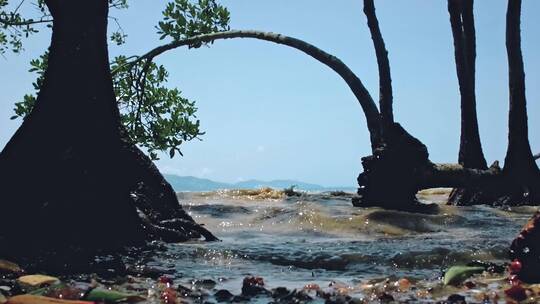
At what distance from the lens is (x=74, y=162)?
7.96 metres

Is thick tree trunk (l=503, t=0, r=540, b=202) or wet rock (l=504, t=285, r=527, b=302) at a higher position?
thick tree trunk (l=503, t=0, r=540, b=202)

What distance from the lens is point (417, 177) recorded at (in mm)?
15555

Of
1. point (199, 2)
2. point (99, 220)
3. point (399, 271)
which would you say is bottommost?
point (399, 271)

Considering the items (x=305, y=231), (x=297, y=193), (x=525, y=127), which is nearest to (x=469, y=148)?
(x=525, y=127)

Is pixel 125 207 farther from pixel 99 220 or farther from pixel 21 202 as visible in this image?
pixel 21 202

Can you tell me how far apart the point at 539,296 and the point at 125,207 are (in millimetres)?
5358

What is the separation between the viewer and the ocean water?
22.8ft

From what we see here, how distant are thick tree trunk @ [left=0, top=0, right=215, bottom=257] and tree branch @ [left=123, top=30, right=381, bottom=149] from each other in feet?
31.4

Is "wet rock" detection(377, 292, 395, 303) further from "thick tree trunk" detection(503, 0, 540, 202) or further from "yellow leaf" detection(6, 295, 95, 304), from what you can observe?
"thick tree trunk" detection(503, 0, 540, 202)

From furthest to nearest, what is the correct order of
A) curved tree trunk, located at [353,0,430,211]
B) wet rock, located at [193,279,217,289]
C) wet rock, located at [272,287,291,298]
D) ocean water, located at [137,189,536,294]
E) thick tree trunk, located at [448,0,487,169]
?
1. thick tree trunk, located at [448,0,487,169]
2. curved tree trunk, located at [353,0,430,211]
3. ocean water, located at [137,189,536,294]
4. wet rock, located at [193,279,217,289]
5. wet rock, located at [272,287,291,298]

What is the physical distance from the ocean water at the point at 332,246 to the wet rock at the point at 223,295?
246mm

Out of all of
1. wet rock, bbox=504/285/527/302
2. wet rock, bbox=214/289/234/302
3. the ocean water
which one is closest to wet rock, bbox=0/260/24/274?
the ocean water

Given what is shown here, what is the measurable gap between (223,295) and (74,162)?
355 centimetres

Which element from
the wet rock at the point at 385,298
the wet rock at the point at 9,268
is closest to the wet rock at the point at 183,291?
the wet rock at the point at 385,298
